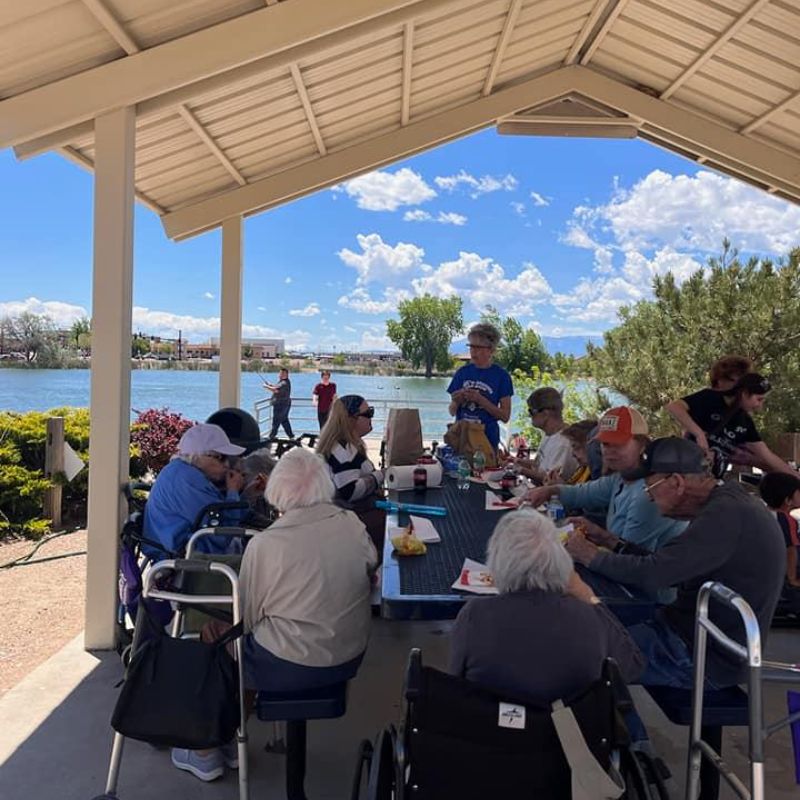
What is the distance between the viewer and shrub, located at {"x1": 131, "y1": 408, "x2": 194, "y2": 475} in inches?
282

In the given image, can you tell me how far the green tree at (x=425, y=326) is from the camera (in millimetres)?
45344

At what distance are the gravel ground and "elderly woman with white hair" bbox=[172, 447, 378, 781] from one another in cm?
163

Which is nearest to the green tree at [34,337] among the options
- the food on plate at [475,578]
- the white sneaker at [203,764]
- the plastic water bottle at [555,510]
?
the plastic water bottle at [555,510]

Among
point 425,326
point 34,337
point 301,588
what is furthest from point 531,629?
point 425,326

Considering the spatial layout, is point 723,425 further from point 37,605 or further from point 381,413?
point 381,413

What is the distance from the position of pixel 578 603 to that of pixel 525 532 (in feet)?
0.61

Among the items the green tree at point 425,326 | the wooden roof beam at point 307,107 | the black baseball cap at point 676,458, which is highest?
the green tree at point 425,326

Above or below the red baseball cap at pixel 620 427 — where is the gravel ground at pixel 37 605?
below

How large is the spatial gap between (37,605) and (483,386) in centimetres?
288

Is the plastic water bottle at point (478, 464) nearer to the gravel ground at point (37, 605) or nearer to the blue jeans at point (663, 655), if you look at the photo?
the blue jeans at point (663, 655)

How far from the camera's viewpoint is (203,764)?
2408 millimetres

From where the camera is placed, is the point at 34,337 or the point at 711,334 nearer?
the point at 711,334

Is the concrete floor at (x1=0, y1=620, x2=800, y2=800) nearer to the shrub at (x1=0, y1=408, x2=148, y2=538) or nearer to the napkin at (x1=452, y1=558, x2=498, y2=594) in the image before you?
the napkin at (x1=452, y1=558, x2=498, y2=594)

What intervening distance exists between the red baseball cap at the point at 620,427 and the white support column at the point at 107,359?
218 cm
